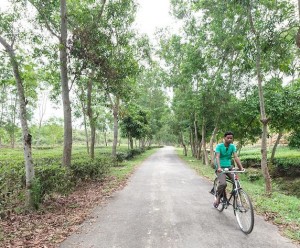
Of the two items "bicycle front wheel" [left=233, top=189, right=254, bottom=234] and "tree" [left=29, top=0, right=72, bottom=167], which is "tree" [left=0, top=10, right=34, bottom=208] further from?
"bicycle front wheel" [left=233, top=189, right=254, bottom=234]

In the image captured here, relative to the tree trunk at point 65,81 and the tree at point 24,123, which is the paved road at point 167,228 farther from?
the tree trunk at point 65,81

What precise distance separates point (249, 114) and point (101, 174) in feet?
33.2

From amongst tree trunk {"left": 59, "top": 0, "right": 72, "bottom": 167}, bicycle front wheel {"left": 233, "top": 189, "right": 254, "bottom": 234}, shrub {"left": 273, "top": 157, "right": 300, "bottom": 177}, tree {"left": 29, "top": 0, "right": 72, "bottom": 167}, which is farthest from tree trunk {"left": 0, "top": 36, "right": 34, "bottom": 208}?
shrub {"left": 273, "top": 157, "right": 300, "bottom": 177}

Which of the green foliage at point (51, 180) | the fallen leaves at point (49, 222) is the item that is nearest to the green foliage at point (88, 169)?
the fallen leaves at point (49, 222)

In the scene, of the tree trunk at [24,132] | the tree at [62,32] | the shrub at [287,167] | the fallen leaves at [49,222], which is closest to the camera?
the fallen leaves at [49,222]

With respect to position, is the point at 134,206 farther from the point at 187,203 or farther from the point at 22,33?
the point at 22,33

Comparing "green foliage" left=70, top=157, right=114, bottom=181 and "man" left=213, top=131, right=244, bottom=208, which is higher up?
"man" left=213, top=131, right=244, bottom=208

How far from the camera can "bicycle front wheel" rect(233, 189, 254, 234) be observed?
532 cm

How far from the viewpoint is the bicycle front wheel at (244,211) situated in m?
5.32

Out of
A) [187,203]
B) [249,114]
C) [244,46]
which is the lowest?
[187,203]

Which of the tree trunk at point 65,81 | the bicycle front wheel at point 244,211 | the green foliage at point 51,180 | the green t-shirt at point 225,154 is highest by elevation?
the tree trunk at point 65,81

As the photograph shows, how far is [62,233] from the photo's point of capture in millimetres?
5598

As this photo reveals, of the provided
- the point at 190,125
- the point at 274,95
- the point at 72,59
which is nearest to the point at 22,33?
the point at 72,59

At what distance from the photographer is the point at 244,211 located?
560 cm
